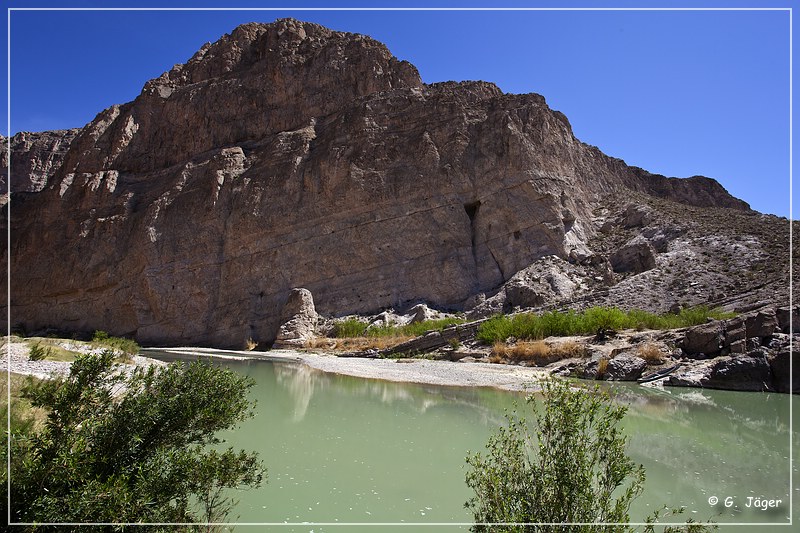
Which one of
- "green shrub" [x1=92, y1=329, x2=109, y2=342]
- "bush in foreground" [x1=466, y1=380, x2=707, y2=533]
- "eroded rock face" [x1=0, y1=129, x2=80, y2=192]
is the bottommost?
"green shrub" [x1=92, y1=329, x2=109, y2=342]

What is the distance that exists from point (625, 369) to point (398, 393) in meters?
8.03

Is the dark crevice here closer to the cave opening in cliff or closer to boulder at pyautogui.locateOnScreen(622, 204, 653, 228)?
the cave opening in cliff

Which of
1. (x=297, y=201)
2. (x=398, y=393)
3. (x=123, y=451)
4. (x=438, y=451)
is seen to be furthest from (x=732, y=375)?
(x=297, y=201)

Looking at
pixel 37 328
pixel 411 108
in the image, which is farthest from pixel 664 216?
pixel 37 328

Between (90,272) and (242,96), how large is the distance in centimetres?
2160

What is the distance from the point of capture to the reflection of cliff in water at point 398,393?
42.2ft

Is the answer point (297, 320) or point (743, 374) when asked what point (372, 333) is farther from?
point (743, 374)

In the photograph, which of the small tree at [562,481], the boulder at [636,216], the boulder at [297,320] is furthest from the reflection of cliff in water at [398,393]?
the boulder at [636,216]

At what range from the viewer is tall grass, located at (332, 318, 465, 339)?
102 feet

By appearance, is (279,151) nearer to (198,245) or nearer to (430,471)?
(198,245)

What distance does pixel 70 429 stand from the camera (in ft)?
13.4

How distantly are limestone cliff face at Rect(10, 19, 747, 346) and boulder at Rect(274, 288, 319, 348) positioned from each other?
2.03 metres

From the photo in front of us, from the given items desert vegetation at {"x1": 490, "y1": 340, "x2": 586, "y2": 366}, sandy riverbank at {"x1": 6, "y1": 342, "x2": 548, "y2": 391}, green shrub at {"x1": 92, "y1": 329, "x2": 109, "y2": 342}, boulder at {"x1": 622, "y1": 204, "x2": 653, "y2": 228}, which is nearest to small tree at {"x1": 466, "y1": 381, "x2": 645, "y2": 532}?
A: sandy riverbank at {"x1": 6, "y1": 342, "x2": 548, "y2": 391}

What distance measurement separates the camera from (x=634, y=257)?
34969mm
